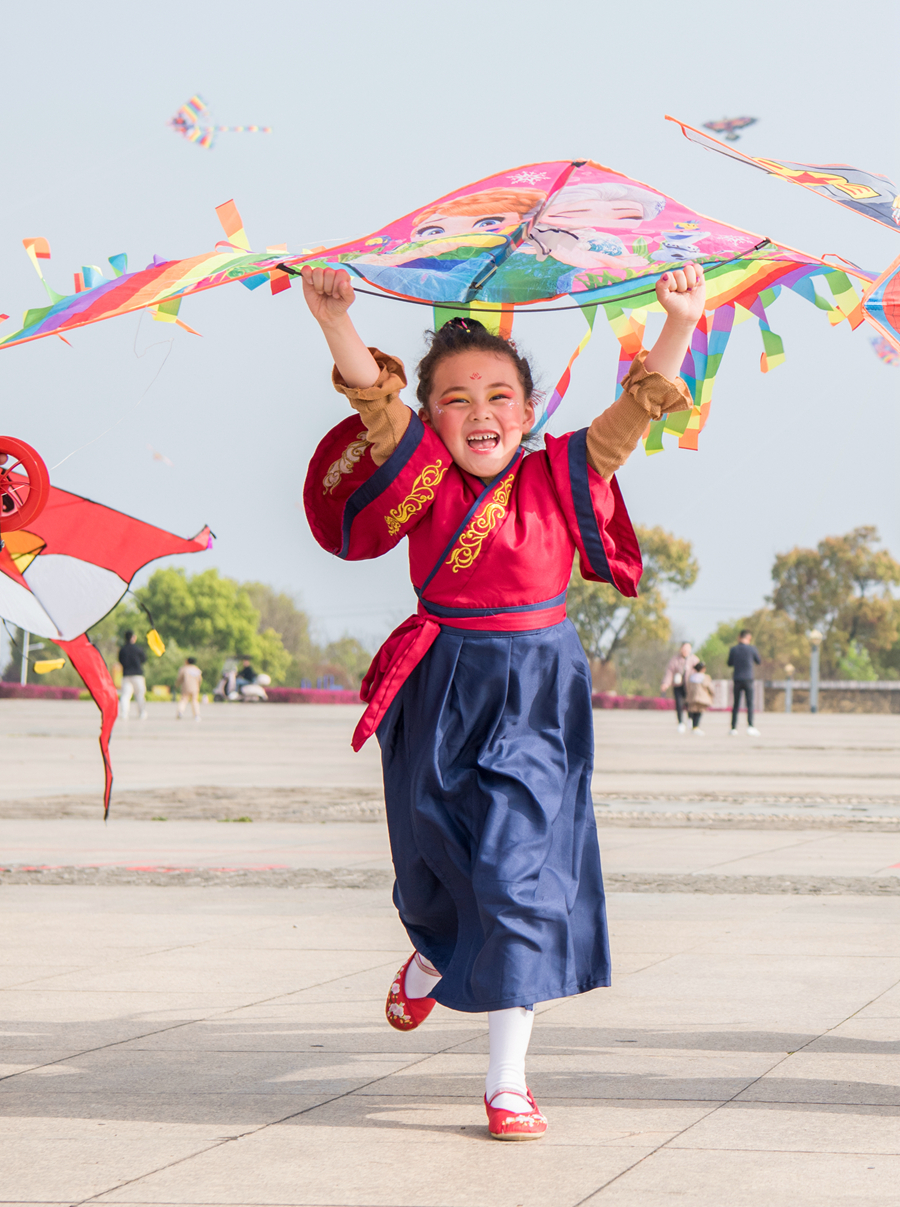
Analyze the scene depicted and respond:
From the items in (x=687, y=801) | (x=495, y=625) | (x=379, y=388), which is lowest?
(x=687, y=801)

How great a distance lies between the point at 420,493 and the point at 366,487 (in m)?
0.13

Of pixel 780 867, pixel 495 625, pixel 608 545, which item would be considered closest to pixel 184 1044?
pixel 495 625

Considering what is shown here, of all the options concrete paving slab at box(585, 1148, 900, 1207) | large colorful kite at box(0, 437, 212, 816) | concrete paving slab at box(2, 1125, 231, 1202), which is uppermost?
large colorful kite at box(0, 437, 212, 816)

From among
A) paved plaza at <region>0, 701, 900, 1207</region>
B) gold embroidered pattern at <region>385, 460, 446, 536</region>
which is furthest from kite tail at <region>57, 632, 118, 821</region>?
gold embroidered pattern at <region>385, 460, 446, 536</region>

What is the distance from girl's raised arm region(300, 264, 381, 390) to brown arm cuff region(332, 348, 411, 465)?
2cm

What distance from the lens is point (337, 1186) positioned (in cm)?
269

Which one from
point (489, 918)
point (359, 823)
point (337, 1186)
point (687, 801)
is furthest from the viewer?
point (687, 801)

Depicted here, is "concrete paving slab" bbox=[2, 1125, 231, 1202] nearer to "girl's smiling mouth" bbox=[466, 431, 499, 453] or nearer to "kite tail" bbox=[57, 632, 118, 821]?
"kite tail" bbox=[57, 632, 118, 821]

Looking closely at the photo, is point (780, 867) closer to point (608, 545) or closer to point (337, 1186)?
point (608, 545)

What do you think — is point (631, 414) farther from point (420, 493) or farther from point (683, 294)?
point (420, 493)

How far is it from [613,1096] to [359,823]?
6.46 meters

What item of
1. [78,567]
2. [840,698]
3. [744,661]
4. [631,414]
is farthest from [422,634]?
[840,698]

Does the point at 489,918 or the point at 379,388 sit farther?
the point at 379,388

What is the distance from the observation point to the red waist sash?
11.3 ft
